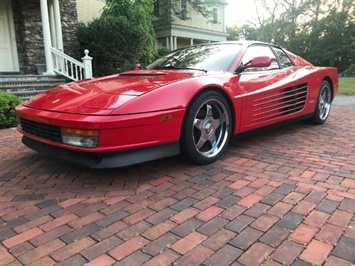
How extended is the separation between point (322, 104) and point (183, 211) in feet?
12.1

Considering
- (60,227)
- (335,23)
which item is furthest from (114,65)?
(335,23)

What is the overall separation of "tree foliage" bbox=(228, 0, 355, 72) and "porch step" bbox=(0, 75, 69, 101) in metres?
26.2

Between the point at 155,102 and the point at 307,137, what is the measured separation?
249 centimetres

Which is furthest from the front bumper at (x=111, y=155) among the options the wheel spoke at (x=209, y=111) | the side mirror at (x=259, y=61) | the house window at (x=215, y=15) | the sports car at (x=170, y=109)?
the house window at (x=215, y=15)

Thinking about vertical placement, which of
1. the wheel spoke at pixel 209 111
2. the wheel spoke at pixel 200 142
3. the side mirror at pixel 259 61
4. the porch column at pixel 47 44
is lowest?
the wheel spoke at pixel 200 142

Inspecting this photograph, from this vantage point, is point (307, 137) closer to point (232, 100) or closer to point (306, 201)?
point (232, 100)

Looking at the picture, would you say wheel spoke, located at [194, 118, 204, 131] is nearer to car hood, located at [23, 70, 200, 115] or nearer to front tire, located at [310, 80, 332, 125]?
car hood, located at [23, 70, 200, 115]

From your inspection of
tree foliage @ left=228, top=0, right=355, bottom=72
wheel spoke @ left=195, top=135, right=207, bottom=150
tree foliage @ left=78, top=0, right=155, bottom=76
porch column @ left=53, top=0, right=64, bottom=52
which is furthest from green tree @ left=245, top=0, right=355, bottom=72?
wheel spoke @ left=195, top=135, right=207, bottom=150

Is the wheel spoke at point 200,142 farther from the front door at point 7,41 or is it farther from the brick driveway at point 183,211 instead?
the front door at point 7,41

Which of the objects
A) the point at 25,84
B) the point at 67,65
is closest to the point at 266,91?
the point at 25,84

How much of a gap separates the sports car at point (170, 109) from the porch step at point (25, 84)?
4990 millimetres

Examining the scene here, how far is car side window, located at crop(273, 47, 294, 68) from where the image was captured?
13.5 ft

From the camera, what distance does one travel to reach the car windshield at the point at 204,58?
11.0ft

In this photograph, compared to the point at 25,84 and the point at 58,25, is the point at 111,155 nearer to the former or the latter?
the point at 25,84
